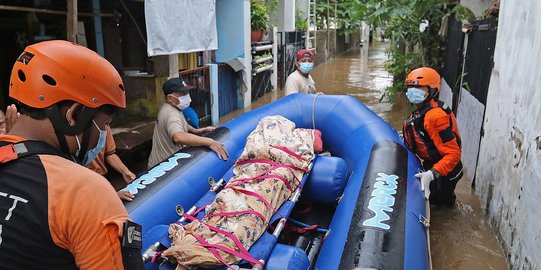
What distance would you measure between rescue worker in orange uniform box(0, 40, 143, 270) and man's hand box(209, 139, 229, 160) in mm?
2212

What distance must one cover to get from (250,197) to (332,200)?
0.98 metres

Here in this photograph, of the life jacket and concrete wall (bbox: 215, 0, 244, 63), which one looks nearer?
the life jacket

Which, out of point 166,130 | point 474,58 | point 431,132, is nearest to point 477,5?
point 474,58

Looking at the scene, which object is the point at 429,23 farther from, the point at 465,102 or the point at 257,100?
the point at 257,100

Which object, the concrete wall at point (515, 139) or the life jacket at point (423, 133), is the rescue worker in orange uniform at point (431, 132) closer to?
the life jacket at point (423, 133)

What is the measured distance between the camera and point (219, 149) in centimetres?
334

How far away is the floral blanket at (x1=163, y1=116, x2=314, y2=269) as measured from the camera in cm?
203

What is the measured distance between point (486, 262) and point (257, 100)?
722 centimetres

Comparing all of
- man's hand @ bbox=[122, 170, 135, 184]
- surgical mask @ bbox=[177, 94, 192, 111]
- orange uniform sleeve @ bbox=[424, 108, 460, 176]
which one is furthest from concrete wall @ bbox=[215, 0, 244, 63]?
man's hand @ bbox=[122, 170, 135, 184]

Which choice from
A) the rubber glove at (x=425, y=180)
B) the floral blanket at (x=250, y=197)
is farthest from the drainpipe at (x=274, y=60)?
the rubber glove at (x=425, y=180)

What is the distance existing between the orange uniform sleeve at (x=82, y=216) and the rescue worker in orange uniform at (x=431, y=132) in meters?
2.52

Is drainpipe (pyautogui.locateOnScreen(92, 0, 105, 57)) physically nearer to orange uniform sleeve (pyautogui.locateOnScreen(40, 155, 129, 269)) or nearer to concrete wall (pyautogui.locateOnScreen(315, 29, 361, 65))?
orange uniform sleeve (pyautogui.locateOnScreen(40, 155, 129, 269))

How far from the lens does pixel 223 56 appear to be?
8.40 meters

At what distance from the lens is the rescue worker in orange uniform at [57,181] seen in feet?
3.01
